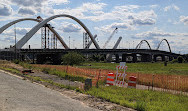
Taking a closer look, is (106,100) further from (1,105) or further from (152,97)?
(1,105)

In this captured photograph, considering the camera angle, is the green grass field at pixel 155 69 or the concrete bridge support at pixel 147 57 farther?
the concrete bridge support at pixel 147 57

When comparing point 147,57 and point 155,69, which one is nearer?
point 155,69

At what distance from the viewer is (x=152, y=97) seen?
45.2ft

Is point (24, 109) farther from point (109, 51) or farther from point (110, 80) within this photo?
point (109, 51)

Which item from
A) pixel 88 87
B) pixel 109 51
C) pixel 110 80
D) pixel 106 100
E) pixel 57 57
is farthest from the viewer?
pixel 109 51

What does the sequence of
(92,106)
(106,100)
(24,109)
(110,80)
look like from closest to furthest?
(24,109), (92,106), (106,100), (110,80)

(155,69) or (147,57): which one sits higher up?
(147,57)

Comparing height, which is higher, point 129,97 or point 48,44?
point 48,44

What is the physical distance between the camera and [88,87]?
55.4ft

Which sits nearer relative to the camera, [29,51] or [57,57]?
[29,51]

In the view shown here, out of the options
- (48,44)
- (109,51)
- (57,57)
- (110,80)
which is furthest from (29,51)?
(110,80)

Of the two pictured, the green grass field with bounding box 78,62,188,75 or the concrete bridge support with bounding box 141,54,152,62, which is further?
the concrete bridge support with bounding box 141,54,152,62

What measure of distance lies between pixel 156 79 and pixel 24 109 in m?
13.7

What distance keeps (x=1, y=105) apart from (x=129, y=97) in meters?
7.59
